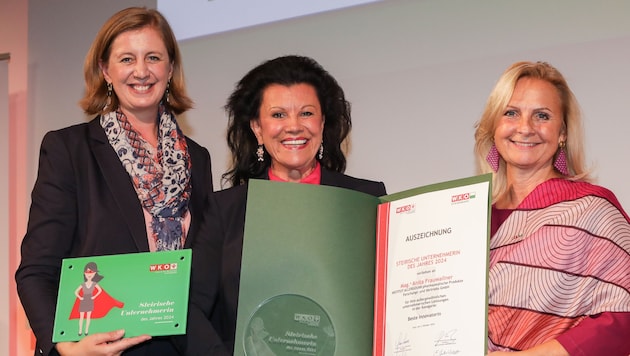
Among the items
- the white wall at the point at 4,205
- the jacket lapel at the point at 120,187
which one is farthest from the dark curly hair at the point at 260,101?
the white wall at the point at 4,205

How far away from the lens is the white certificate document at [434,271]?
1.98 meters

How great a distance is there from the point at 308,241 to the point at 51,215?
761 millimetres

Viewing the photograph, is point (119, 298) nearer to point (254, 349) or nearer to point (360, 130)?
point (254, 349)

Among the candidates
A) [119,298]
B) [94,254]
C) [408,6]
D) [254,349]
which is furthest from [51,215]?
[408,6]

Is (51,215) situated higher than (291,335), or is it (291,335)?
(51,215)

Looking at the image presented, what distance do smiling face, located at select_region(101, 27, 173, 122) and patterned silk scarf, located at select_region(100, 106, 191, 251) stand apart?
74mm

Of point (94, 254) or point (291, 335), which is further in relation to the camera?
point (94, 254)

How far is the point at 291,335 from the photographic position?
82.9 inches

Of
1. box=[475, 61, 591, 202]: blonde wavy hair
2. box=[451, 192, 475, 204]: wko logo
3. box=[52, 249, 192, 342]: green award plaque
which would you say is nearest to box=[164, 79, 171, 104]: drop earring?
box=[52, 249, 192, 342]: green award plaque

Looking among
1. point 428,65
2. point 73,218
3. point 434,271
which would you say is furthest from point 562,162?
point 73,218

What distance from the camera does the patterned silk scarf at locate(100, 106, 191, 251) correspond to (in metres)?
2.59

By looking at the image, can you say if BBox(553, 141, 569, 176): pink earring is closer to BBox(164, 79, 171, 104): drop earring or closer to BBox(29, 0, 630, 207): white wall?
BBox(29, 0, 630, 207): white wall
